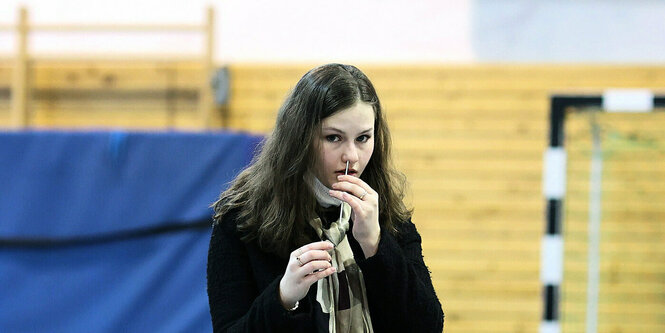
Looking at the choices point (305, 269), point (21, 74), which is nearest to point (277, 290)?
point (305, 269)

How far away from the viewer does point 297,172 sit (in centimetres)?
135

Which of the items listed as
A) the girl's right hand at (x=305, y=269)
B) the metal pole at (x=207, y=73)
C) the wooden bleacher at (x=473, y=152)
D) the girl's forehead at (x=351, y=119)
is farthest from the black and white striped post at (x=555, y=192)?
the metal pole at (x=207, y=73)

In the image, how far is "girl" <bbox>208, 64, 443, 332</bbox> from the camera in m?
1.30

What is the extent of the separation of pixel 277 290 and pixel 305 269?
0.09m

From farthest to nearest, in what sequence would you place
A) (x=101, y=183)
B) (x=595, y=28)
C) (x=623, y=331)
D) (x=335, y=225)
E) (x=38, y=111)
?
(x=38, y=111)
(x=595, y=28)
(x=623, y=331)
(x=101, y=183)
(x=335, y=225)

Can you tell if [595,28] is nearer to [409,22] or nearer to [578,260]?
[409,22]

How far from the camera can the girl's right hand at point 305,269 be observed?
120 centimetres

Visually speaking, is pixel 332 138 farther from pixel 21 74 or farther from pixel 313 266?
pixel 21 74

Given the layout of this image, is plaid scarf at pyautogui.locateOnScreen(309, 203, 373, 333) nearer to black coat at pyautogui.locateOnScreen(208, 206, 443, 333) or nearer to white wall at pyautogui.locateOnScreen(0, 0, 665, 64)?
black coat at pyautogui.locateOnScreen(208, 206, 443, 333)

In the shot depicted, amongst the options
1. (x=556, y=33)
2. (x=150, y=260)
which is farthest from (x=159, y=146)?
(x=556, y=33)

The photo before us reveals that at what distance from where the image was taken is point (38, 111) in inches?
190

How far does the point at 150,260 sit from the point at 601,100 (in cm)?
175

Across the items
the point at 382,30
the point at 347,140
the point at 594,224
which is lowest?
the point at 594,224

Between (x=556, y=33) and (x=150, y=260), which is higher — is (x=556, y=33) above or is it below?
above
